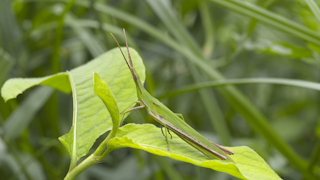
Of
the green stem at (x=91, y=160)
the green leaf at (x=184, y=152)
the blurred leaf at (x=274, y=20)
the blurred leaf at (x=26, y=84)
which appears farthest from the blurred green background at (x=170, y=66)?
the green stem at (x=91, y=160)

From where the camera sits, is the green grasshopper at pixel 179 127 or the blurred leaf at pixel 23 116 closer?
the green grasshopper at pixel 179 127

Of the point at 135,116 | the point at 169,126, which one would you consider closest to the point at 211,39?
the point at 135,116

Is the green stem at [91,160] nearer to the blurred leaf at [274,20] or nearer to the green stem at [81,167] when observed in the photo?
the green stem at [81,167]

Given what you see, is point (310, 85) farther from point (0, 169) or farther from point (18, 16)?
point (18, 16)

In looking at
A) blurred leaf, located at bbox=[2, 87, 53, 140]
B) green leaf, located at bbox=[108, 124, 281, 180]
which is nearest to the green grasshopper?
green leaf, located at bbox=[108, 124, 281, 180]

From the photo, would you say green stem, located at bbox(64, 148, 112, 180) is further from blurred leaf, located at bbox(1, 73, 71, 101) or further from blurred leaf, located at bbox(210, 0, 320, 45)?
blurred leaf, located at bbox(210, 0, 320, 45)
